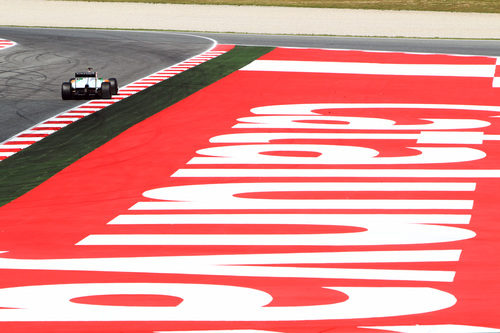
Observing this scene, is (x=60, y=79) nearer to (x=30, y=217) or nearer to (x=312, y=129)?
(x=312, y=129)

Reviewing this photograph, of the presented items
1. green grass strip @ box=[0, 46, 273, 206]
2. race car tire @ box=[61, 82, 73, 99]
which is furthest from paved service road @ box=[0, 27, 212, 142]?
green grass strip @ box=[0, 46, 273, 206]

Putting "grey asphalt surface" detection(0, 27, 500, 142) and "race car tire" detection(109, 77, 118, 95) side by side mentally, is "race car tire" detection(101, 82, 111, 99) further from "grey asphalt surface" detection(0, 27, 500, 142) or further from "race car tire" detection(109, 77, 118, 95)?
"grey asphalt surface" detection(0, 27, 500, 142)

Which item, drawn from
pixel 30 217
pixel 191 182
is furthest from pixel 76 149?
pixel 30 217

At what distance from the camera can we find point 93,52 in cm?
3425

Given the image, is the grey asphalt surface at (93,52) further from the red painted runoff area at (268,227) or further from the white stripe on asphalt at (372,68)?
the red painted runoff area at (268,227)

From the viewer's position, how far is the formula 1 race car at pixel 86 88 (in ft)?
78.8

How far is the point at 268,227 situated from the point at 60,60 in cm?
2039

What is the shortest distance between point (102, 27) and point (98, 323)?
3696 centimetres

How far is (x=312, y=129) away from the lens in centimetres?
2055

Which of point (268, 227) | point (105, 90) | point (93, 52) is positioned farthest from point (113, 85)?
point (268, 227)

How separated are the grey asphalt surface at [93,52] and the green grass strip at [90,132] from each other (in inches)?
46.4

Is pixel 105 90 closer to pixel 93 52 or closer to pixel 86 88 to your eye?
pixel 86 88

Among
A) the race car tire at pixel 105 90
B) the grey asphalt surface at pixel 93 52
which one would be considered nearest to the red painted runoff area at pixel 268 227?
the race car tire at pixel 105 90

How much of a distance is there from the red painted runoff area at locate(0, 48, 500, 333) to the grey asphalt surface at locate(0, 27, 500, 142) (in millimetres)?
3535
